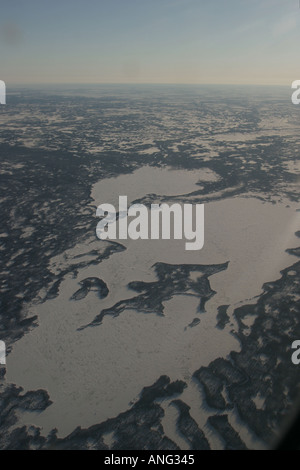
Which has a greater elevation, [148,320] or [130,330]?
[148,320]

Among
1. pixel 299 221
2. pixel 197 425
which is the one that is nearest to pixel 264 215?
pixel 299 221

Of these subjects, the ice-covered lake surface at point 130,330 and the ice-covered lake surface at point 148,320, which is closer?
the ice-covered lake surface at point 148,320

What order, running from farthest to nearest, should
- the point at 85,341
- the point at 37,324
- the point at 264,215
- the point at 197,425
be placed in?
1. the point at 264,215
2. the point at 37,324
3. the point at 85,341
4. the point at 197,425

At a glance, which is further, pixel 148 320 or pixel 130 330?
pixel 148 320

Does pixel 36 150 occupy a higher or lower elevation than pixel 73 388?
higher

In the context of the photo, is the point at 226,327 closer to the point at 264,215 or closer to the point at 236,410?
the point at 236,410

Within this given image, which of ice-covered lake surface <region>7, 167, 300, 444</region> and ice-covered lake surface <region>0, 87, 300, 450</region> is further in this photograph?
ice-covered lake surface <region>7, 167, 300, 444</region>
